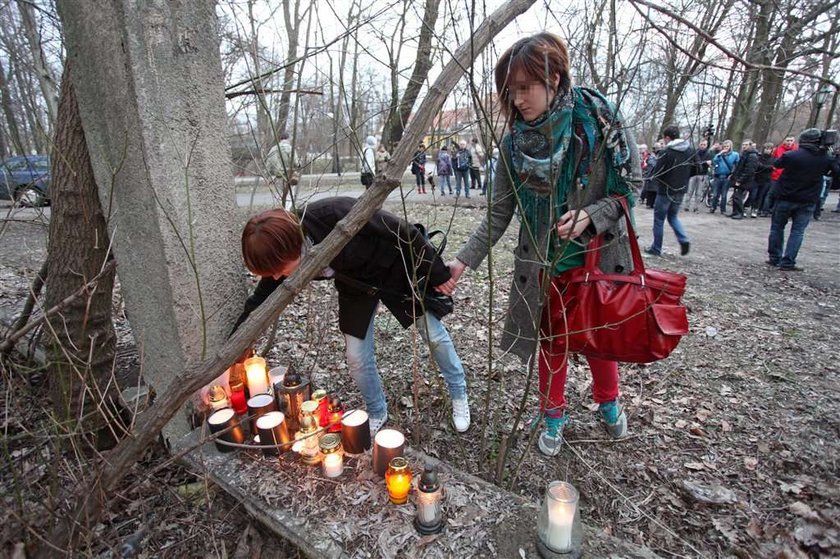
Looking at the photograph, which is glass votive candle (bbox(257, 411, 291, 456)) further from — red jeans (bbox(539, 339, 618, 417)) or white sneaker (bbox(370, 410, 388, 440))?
red jeans (bbox(539, 339, 618, 417))

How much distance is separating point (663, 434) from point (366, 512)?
76.0 inches

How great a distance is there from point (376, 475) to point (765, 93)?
14.0m

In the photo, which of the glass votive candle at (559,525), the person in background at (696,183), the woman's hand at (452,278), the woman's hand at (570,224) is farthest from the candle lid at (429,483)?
the person in background at (696,183)

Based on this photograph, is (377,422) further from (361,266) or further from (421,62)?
(421,62)

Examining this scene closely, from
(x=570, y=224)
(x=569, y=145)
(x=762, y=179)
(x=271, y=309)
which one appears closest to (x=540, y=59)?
(x=569, y=145)

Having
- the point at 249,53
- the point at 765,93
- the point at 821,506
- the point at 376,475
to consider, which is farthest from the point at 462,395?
the point at 765,93

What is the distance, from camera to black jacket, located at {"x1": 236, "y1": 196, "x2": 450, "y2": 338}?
193 cm

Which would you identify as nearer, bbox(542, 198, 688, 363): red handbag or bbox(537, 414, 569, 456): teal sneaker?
bbox(542, 198, 688, 363): red handbag

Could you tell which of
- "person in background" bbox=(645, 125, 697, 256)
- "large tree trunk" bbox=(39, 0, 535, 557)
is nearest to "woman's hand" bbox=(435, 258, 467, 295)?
"large tree trunk" bbox=(39, 0, 535, 557)

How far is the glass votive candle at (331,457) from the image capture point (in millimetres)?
1772

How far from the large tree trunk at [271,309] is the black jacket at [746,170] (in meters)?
10.00

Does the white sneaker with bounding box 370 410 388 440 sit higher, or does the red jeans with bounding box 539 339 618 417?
the red jeans with bounding box 539 339 618 417

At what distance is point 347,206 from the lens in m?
1.99

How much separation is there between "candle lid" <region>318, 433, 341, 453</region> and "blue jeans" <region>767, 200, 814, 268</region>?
649cm
